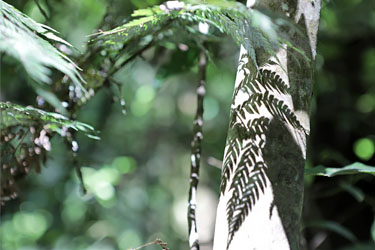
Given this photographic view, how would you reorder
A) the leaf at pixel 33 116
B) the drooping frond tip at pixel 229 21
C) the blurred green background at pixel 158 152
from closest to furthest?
the drooping frond tip at pixel 229 21 < the leaf at pixel 33 116 < the blurred green background at pixel 158 152

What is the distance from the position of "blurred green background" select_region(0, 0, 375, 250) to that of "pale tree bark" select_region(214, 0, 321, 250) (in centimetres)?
85

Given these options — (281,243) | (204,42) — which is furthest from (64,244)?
(281,243)

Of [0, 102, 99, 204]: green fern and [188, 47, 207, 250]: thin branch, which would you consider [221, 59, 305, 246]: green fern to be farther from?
[0, 102, 99, 204]: green fern

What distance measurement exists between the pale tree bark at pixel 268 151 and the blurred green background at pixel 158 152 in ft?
2.77

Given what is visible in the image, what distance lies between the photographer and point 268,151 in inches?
24.2

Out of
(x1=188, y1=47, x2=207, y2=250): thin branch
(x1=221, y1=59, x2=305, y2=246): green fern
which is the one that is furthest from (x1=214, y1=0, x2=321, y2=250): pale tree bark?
(x1=188, y1=47, x2=207, y2=250): thin branch

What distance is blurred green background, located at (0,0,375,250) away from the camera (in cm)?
212

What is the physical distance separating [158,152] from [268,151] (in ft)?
13.9

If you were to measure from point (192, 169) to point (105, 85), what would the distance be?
1.19 feet

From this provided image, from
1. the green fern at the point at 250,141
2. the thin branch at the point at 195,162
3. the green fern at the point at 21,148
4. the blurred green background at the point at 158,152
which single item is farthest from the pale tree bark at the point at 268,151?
the blurred green background at the point at 158,152

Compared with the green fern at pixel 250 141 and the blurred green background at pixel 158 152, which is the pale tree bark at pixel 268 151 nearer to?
the green fern at pixel 250 141

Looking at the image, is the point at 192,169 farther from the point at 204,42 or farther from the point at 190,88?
the point at 190,88

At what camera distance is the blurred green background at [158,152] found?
6.97 ft

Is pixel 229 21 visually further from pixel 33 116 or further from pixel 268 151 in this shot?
pixel 33 116
